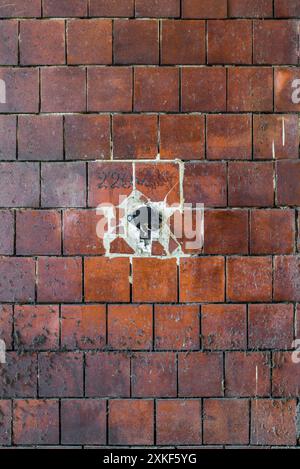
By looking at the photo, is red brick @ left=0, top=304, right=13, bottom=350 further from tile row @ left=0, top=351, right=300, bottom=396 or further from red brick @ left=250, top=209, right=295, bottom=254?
red brick @ left=250, top=209, right=295, bottom=254

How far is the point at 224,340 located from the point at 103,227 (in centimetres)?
67

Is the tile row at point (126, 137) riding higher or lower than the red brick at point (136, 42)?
lower

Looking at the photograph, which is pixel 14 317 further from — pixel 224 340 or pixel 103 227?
pixel 224 340

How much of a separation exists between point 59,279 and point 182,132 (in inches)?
30.6

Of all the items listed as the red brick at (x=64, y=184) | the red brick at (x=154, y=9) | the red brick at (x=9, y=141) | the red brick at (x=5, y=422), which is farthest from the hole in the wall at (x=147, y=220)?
the red brick at (x=5, y=422)

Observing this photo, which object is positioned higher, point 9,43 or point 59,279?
point 9,43

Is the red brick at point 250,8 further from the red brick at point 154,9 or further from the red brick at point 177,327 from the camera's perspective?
the red brick at point 177,327

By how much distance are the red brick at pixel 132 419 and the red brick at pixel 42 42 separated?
4.64ft

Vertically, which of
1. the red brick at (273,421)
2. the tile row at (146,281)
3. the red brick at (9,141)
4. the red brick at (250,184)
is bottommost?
the red brick at (273,421)

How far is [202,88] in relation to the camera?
1.77m

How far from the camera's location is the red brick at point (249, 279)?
5.84ft

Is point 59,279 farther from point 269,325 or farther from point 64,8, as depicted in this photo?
point 64,8

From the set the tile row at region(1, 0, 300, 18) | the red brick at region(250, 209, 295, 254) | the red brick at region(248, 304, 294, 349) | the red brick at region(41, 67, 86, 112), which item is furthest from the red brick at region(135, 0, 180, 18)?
the red brick at region(248, 304, 294, 349)

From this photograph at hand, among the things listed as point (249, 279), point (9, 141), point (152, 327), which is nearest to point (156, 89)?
point (9, 141)
